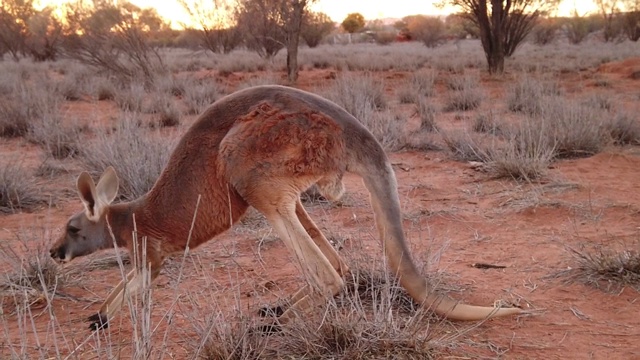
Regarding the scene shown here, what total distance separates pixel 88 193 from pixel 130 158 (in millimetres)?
2942

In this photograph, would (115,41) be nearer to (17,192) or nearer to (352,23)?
(17,192)

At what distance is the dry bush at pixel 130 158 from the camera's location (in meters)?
6.05

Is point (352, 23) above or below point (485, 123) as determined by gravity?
above

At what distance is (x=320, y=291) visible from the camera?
2893mm

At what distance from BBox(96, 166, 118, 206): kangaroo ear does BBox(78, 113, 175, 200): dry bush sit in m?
2.49

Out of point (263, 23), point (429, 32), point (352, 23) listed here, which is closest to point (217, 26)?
point (263, 23)

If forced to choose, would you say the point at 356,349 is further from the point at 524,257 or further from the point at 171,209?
the point at 524,257

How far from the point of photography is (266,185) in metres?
3.20

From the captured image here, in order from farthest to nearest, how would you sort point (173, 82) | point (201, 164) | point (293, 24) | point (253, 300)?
point (293, 24)
point (173, 82)
point (253, 300)
point (201, 164)

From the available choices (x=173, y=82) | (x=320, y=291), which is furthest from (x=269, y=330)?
(x=173, y=82)

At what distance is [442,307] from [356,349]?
0.62 m

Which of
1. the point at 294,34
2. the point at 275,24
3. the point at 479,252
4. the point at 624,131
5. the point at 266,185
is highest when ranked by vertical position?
the point at 275,24

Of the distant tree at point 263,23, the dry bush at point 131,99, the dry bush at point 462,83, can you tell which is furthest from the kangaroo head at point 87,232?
the distant tree at point 263,23

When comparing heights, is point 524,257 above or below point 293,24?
below
